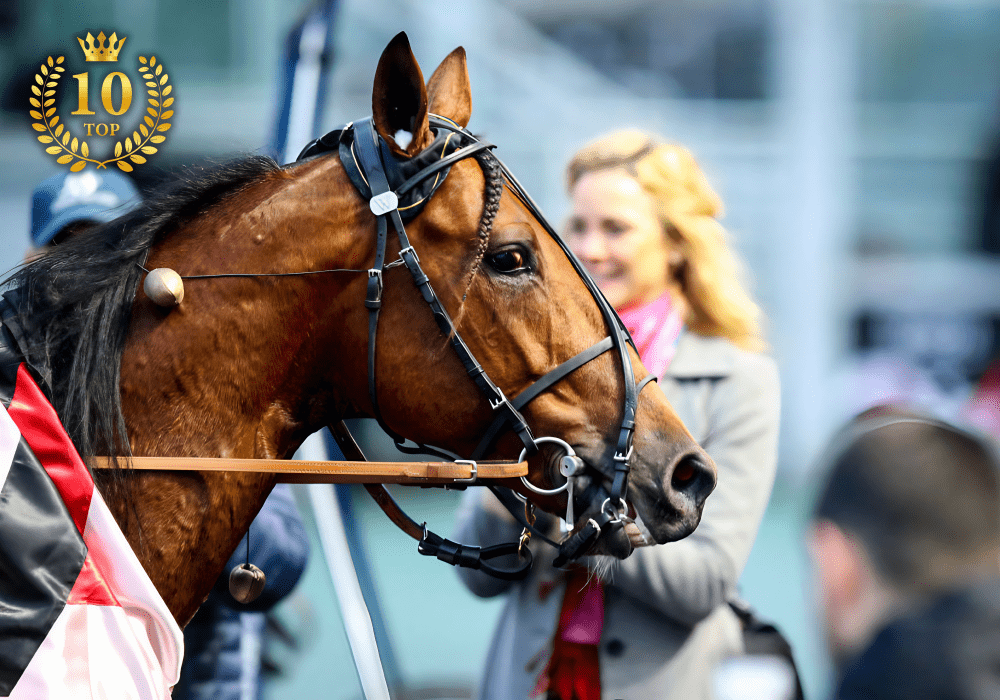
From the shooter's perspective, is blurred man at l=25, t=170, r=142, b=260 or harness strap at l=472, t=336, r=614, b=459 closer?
harness strap at l=472, t=336, r=614, b=459

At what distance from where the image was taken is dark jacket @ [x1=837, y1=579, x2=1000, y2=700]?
0.90 metres

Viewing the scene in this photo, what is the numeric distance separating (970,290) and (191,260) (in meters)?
8.60

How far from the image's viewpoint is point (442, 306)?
1519mm

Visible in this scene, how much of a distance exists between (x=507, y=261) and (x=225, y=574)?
115 cm

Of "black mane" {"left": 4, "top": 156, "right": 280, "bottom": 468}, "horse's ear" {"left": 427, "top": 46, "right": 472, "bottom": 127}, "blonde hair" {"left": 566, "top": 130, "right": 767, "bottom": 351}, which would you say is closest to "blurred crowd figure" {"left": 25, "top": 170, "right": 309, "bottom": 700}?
"black mane" {"left": 4, "top": 156, "right": 280, "bottom": 468}

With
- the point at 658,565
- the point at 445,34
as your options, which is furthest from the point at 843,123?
the point at 658,565

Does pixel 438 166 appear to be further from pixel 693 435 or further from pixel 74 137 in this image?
pixel 74 137

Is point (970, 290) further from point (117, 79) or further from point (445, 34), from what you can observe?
point (117, 79)

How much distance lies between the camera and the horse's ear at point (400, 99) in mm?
1455

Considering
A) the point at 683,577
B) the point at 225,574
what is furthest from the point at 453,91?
the point at 225,574

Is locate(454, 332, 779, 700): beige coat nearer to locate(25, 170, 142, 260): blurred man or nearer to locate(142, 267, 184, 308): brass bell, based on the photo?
locate(142, 267, 184, 308): brass bell

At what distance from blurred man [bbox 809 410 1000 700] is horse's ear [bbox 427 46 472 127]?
40.6 inches

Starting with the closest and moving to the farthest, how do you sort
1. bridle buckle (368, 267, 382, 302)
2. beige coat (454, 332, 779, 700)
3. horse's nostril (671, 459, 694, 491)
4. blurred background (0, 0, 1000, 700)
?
bridle buckle (368, 267, 382, 302), horse's nostril (671, 459, 694, 491), beige coat (454, 332, 779, 700), blurred background (0, 0, 1000, 700)

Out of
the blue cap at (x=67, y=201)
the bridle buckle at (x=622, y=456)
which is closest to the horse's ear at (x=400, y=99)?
the bridle buckle at (x=622, y=456)
